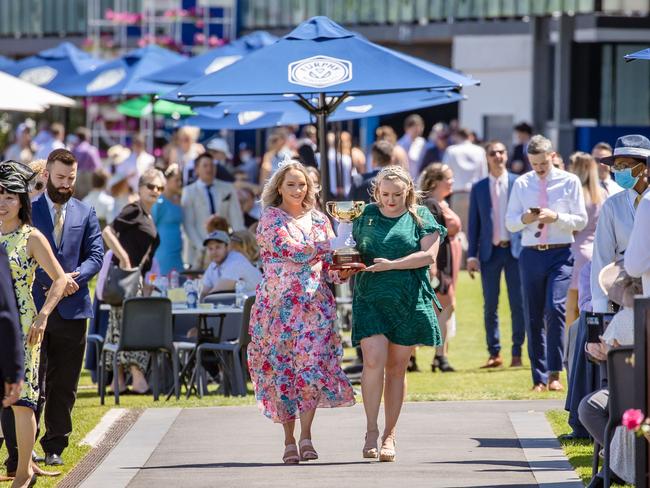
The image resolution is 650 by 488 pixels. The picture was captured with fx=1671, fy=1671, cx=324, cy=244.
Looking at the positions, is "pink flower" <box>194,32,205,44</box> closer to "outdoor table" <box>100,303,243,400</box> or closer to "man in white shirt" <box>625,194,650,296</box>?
"outdoor table" <box>100,303,243,400</box>

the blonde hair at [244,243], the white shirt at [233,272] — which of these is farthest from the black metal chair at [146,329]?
the blonde hair at [244,243]

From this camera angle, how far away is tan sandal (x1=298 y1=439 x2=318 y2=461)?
10062 mm

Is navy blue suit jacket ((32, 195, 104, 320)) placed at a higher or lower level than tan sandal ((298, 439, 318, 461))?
higher

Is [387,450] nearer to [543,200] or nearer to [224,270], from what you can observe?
[543,200]

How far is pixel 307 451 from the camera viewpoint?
10.1 metres

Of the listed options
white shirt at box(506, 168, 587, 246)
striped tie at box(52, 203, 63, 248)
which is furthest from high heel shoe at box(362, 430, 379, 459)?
white shirt at box(506, 168, 587, 246)

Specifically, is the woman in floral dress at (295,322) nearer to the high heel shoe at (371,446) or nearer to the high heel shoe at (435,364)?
the high heel shoe at (371,446)

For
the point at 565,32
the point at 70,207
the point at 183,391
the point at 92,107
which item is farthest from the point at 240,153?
the point at 70,207

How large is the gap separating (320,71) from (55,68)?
13493 mm

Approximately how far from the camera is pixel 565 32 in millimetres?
33750

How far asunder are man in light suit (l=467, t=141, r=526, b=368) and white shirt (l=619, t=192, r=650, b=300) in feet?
24.9

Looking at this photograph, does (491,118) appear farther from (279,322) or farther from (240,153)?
(279,322)

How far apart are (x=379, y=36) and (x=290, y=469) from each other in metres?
29.3

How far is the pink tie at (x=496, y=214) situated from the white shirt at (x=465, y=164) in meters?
8.41
